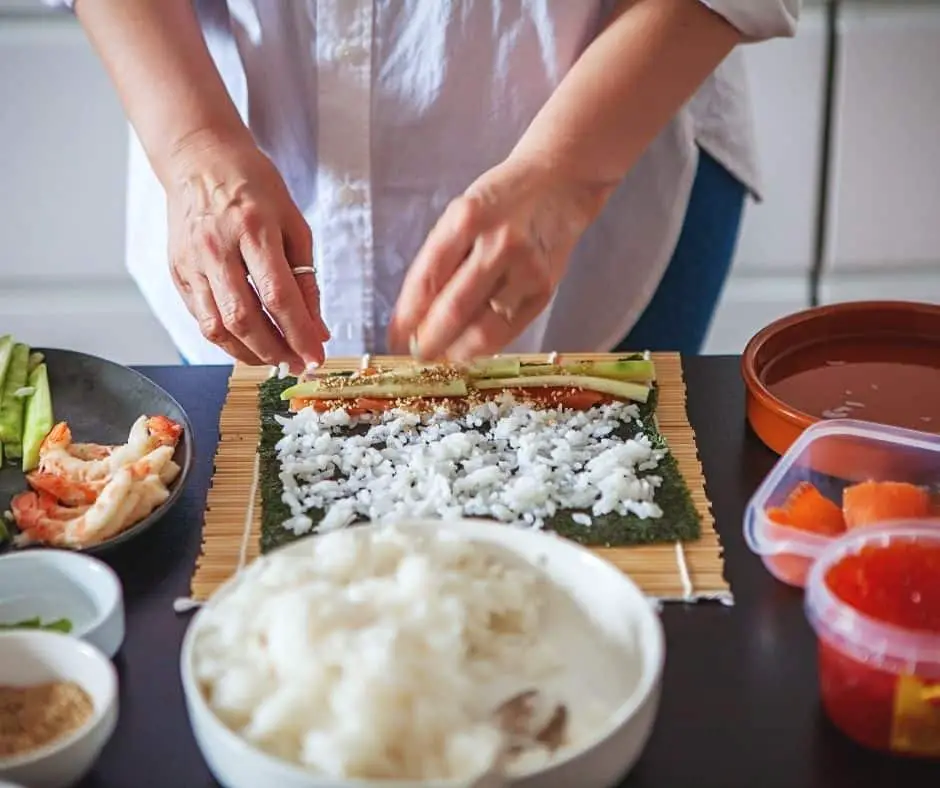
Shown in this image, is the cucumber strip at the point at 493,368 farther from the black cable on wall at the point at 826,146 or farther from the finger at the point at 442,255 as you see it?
the black cable on wall at the point at 826,146

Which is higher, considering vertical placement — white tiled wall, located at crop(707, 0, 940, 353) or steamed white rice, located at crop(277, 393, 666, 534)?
steamed white rice, located at crop(277, 393, 666, 534)

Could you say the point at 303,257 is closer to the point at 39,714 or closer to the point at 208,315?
→ the point at 208,315

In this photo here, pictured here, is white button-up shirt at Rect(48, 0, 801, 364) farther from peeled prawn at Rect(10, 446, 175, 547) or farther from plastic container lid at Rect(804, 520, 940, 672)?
plastic container lid at Rect(804, 520, 940, 672)

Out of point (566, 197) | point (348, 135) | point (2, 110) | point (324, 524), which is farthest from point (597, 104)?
point (2, 110)

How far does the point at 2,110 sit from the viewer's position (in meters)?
2.07

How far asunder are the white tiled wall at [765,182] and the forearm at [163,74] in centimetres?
98

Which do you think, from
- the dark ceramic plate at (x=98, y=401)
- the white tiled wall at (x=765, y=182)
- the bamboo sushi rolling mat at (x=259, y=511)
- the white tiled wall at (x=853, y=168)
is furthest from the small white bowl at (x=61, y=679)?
the white tiled wall at (x=853, y=168)

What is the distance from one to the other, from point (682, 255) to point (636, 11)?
0.33m

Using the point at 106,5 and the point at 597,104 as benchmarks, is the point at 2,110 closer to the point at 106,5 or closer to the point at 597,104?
the point at 106,5

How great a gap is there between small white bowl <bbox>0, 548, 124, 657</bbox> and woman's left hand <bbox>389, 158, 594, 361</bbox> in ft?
0.98

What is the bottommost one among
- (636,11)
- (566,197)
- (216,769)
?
(216,769)

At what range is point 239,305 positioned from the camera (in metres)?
0.99

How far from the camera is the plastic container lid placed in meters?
0.70

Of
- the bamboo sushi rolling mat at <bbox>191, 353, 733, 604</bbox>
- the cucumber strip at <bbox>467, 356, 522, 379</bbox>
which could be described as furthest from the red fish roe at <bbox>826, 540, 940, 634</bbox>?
the cucumber strip at <bbox>467, 356, 522, 379</bbox>
